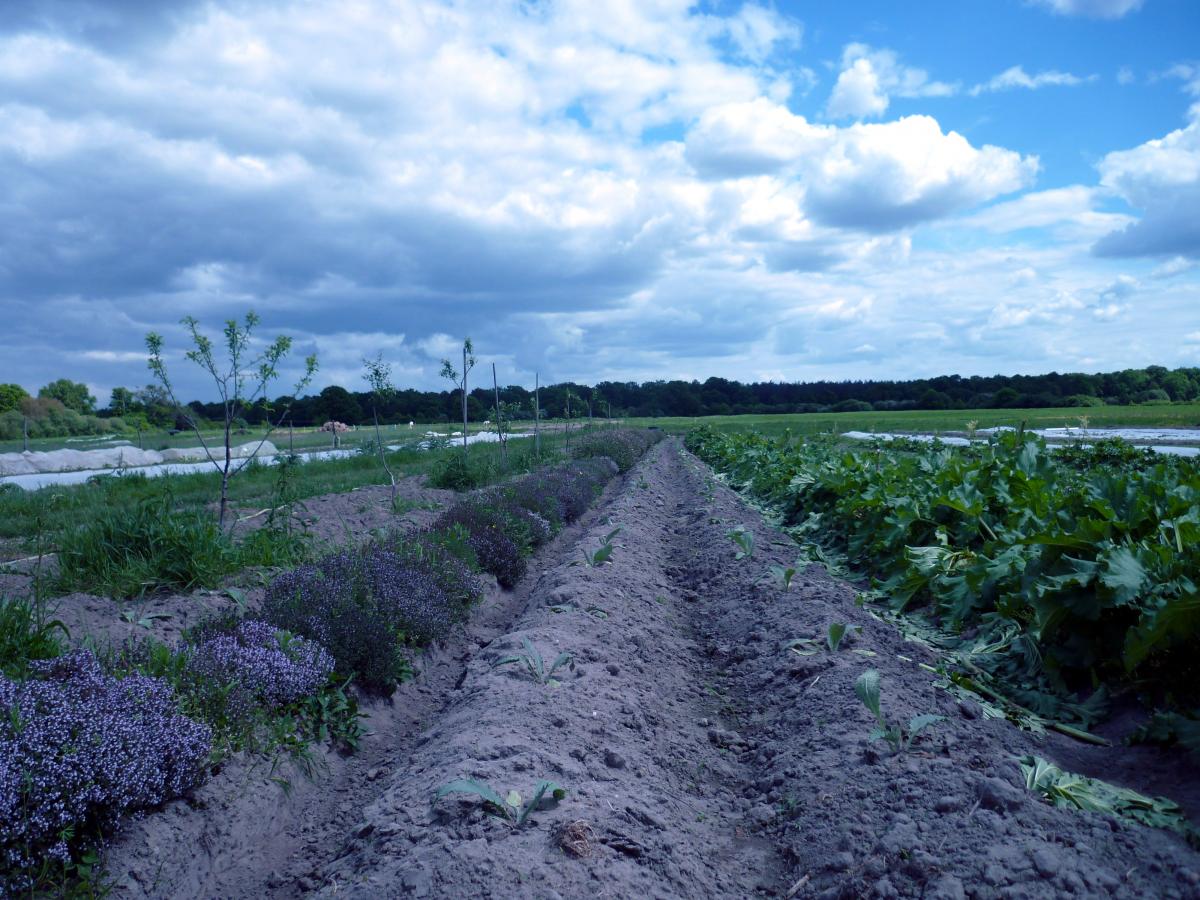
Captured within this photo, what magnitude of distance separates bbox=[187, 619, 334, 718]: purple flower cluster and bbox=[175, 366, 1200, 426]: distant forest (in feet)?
48.4

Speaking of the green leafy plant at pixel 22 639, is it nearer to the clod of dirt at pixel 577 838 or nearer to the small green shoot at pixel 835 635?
the clod of dirt at pixel 577 838

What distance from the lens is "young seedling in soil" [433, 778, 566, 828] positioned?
2789mm

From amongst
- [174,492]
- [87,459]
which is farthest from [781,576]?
[87,459]

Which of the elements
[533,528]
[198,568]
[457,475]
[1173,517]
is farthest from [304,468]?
[1173,517]

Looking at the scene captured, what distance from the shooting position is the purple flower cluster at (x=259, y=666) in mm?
3412

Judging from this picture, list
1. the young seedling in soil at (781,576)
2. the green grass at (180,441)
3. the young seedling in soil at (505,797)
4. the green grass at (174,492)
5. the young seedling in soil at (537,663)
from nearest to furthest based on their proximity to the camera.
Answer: the young seedling in soil at (505,797) → the young seedling in soil at (537,663) → the young seedling in soil at (781,576) → the green grass at (174,492) → the green grass at (180,441)

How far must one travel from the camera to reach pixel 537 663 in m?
4.38

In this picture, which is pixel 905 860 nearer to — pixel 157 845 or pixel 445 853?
pixel 445 853

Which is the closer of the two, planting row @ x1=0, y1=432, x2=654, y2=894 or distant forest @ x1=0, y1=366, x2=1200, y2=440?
planting row @ x1=0, y1=432, x2=654, y2=894

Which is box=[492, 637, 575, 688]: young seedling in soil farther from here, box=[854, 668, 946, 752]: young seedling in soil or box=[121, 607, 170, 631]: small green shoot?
box=[121, 607, 170, 631]: small green shoot

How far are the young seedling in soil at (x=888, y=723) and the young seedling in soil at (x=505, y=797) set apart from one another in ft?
4.96

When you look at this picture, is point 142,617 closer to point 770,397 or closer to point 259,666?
point 259,666

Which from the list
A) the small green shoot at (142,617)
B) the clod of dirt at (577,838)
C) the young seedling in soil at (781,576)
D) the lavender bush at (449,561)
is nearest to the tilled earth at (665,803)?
the clod of dirt at (577,838)

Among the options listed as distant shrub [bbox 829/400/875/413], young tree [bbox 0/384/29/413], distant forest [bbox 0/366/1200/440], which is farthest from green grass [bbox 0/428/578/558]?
distant shrub [bbox 829/400/875/413]
